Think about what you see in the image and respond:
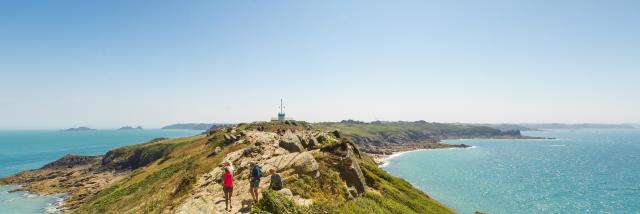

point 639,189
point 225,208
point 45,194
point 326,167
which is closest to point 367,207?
point 326,167

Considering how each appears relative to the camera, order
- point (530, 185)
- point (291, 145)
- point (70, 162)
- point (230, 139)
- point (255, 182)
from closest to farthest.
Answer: point (255, 182) < point (291, 145) < point (230, 139) < point (530, 185) < point (70, 162)

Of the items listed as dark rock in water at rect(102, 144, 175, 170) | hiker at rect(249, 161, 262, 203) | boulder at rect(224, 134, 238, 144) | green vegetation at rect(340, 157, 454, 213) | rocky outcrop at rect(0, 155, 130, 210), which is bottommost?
rocky outcrop at rect(0, 155, 130, 210)

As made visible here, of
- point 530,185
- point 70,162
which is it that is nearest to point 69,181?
point 70,162

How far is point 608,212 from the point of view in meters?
66.4

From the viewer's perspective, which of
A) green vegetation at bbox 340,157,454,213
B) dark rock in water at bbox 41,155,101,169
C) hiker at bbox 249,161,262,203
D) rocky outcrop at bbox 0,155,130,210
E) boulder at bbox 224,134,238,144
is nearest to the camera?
hiker at bbox 249,161,262,203

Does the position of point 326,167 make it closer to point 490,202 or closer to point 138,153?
point 490,202

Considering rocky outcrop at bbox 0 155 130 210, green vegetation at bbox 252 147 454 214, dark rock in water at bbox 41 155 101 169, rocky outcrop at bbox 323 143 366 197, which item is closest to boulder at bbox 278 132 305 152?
rocky outcrop at bbox 323 143 366 197

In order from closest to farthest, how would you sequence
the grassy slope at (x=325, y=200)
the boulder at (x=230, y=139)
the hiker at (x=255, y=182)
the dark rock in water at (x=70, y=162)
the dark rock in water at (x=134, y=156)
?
the grassy slope at (x=325, y=200)
the hiker at (x=255, y=182)
the boulder at (x=230, y=139)
the dark rock in water at (x=134, y=156)
the dark rock in water at (x=70, y=162)

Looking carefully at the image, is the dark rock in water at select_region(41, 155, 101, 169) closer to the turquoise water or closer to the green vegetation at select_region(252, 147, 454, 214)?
the turquoise water

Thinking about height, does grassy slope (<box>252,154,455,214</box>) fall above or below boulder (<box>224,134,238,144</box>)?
below

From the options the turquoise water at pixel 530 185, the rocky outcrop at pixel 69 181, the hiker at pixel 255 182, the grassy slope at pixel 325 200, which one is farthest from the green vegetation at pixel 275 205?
the rocky outcrop at pixel 69 181

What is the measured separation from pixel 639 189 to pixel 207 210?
112695 mm

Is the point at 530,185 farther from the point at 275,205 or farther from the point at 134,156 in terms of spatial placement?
the point at 134,156

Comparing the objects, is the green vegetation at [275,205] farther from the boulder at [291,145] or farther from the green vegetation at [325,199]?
the boulder at [291,145]
